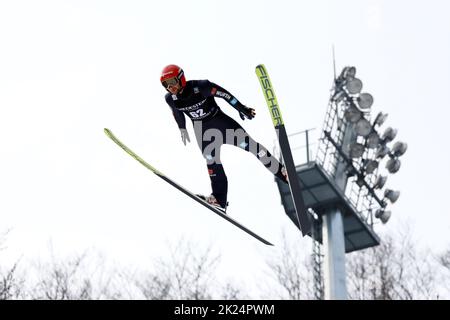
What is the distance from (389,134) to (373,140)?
0.72 metres

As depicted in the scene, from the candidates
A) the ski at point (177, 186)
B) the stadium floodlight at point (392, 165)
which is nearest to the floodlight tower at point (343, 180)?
the stadium floodlight at point (392, 165)

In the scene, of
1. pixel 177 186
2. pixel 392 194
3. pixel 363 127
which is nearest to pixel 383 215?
pixel 392 194

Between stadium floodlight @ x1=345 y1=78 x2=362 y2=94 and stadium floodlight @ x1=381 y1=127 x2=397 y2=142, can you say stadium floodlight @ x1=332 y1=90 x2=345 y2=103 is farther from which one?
stadium floodlight @ x1=381 y1=127 x2=397 y2=142

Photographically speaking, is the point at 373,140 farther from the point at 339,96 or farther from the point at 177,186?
the point at 177,186

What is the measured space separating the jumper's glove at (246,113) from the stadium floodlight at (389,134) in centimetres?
1711

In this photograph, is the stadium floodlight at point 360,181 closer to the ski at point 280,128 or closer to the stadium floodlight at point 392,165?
the stadium floodlight at point 392,165

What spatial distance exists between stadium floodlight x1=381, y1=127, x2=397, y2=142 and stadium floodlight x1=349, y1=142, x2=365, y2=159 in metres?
0.86

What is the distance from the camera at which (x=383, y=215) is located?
25734mm
